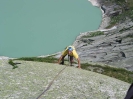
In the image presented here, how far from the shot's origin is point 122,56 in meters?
55.0

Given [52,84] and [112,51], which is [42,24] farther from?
[52,84]

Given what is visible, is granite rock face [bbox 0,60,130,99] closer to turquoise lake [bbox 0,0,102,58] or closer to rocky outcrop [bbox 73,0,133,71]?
rocky outcrop [bbox 73,0,133,71]

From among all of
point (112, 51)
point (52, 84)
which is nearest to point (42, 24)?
point (112, 51)

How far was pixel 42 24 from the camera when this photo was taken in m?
101

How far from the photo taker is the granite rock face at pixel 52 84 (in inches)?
611

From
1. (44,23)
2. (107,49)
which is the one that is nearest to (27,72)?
(107,49)

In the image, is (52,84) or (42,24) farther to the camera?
(42,24)

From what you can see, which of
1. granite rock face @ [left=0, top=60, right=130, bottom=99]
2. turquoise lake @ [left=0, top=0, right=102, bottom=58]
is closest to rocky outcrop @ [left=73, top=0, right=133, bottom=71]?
turquoise lake @ [left=0, top=0, right=102, bottom=58]

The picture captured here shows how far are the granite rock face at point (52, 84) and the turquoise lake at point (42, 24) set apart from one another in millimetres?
54105

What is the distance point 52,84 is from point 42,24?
280 ft

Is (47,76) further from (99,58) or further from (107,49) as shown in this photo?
(107,49)

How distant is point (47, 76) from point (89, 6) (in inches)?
4556

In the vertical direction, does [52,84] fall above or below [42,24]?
below

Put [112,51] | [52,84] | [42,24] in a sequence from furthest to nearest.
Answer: [42,24] < [112,51] < [52,84]
